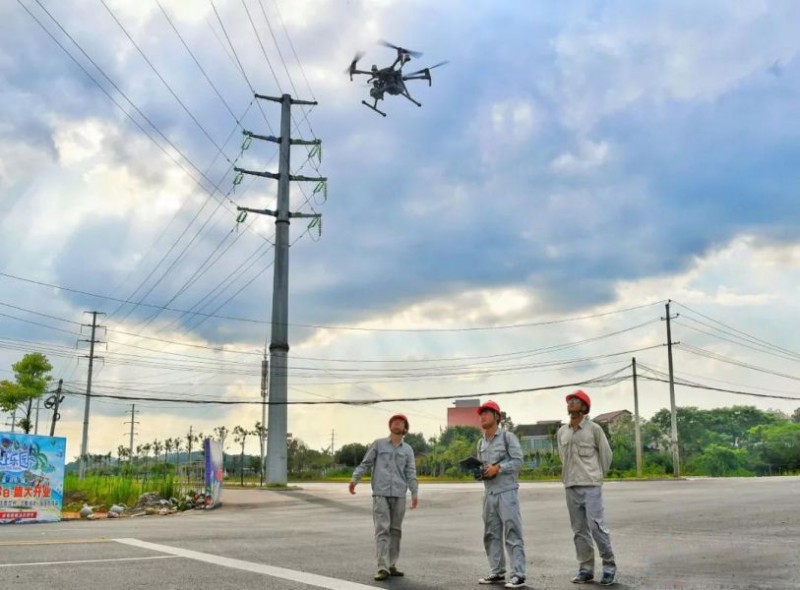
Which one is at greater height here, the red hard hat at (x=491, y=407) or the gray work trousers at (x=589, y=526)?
the red hard hat at (x=491, y=407)

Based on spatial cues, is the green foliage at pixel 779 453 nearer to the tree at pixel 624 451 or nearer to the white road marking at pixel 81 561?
the tree at pixel 624 451

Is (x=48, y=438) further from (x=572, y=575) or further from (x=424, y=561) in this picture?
(x=572, y=575)

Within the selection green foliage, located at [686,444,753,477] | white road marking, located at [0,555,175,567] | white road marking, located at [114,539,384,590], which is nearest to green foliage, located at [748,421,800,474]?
green foliage, located at [686,444,753,477]

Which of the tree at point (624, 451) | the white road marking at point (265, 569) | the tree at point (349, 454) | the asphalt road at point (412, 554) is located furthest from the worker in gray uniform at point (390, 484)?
the tree at point (349, 454)

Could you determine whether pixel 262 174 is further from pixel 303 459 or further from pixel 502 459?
pixel 303 459

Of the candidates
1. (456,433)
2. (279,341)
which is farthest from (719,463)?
(456,433)
